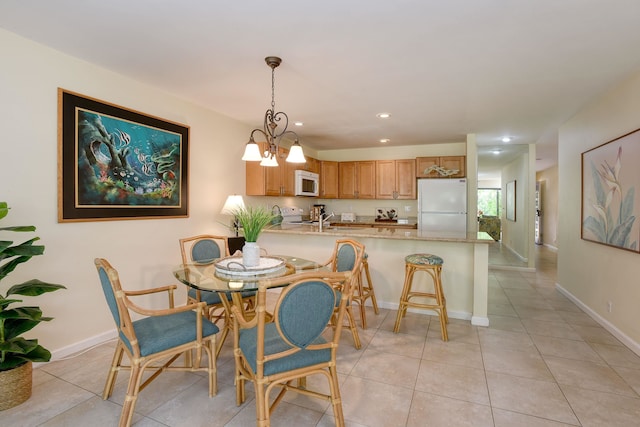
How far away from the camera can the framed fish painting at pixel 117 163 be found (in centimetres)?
250

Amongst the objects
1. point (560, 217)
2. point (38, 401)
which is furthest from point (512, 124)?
point (38, 401)

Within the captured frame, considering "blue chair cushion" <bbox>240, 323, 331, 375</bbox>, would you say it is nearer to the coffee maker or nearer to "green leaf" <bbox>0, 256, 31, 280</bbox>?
"green leaf" <bbox>0, 256, 31, 280</bbox>

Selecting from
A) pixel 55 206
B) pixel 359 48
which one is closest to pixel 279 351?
pixel 359 48

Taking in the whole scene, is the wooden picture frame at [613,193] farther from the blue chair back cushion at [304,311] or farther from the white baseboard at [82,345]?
the white baseboard at [82,345]

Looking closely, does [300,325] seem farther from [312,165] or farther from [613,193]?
[312,165]

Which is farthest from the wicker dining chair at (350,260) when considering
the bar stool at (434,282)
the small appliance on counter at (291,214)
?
the small appliance on counter at (291,214)

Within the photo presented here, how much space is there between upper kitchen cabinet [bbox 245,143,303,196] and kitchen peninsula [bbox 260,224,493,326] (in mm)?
757

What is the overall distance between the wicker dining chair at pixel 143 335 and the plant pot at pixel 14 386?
0.46 m

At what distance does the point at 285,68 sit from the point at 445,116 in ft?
7.58

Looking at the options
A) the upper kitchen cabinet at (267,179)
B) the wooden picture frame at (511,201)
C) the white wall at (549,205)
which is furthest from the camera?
the white wall at (549,205)

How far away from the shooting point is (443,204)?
16.8 ft

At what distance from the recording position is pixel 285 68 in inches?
103

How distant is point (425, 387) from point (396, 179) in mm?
4210

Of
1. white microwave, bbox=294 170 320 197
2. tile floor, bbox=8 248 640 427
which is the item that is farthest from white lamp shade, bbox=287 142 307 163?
white microwave, bbox=294 170 320 197
